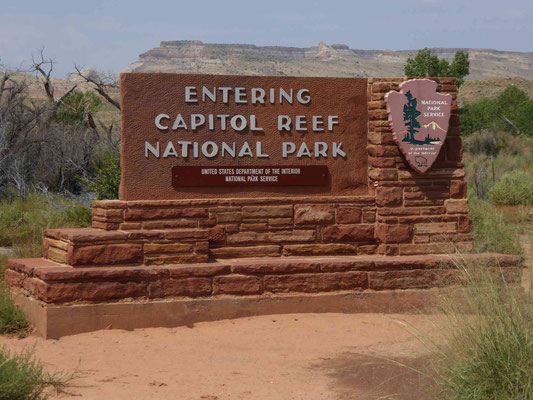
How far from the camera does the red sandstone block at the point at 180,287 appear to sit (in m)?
8.26

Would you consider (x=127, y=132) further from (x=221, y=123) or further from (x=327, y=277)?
(x=327, y=277)

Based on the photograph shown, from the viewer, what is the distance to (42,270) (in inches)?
315

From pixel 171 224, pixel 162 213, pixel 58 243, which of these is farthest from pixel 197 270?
pixel 58 243

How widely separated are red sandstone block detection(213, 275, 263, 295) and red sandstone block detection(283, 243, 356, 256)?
64cm

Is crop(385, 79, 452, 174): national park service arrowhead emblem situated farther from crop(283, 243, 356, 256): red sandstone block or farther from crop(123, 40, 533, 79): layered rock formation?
crop(123, 40, 533, 79): layered rock formation

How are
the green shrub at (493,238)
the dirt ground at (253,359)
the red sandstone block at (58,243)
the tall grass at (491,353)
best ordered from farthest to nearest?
the green shrub at (493,238), the red sandstone block at (58,243), the dirt ground at (253,359), the tall grass at (491,353)

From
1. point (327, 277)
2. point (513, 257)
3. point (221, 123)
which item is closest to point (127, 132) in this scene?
point (221, 123)

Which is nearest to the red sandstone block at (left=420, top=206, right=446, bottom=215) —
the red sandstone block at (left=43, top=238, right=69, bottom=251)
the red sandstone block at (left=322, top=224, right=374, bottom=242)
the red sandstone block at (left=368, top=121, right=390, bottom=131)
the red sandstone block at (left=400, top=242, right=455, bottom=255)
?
the red sandstone block at (left=400, top=242, right=455, bottom=255)

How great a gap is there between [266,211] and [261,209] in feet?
0.19

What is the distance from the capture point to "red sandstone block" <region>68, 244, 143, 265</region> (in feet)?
26.6

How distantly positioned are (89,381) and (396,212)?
4.22 metres

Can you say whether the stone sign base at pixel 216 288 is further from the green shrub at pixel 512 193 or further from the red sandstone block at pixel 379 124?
the green shrub at pixel 512 193

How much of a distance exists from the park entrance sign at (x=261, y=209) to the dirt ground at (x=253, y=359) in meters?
0.31

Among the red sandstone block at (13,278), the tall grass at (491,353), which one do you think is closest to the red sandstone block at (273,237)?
the red sandstone block at (13,278)
